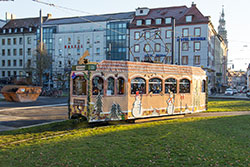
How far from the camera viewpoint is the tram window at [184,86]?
15.9 meters

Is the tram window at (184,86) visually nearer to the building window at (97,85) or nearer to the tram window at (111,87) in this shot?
the tram window at (111,87)

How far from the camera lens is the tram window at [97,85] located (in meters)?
12.2

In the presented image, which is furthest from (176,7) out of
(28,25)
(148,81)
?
(148,81)

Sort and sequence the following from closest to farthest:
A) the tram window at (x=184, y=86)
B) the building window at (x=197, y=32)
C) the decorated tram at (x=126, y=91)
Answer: the decorated tram at (x=126, y=91) < the tram window at (x=184, y=86) < the building window at (x=197, y=32)

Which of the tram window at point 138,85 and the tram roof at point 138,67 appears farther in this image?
the tram window at point 138,85

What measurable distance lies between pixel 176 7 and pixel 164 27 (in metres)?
5.55

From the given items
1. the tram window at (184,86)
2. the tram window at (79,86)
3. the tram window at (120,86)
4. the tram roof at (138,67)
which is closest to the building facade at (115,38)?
the tram window at (184,86)

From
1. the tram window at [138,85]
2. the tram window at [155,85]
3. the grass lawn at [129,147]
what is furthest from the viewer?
the tram window at [155,85]

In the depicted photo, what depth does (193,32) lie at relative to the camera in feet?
167

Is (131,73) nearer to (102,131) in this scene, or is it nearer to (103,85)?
(103,85)

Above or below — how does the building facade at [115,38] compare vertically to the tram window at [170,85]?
above

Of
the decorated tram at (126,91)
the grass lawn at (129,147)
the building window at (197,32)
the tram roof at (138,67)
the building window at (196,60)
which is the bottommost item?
the grass lawn at (129,147)

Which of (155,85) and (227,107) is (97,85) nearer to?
(155,85)

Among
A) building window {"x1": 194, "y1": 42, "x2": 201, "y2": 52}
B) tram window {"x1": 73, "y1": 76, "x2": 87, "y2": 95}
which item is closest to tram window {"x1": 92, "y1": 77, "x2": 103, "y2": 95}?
tram window {"x1": 73, "y1": 76, "x2": 87, "y2": 95}
